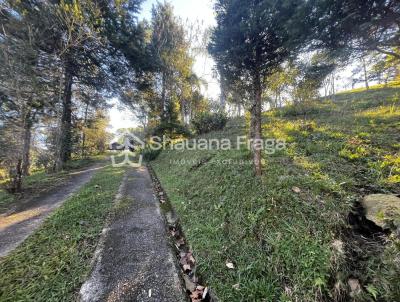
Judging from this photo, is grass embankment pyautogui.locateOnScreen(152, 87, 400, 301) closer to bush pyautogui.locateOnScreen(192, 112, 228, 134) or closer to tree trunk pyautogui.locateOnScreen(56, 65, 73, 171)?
bush pyautogui.locateOnScreen(192, 112, 228, 134)

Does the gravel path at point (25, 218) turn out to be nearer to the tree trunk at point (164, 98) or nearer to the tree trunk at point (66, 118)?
the tree trunk at point (66, 118)

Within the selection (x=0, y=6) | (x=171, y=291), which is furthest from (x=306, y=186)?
(x=0, y=6)

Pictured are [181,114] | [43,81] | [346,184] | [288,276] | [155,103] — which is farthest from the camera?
[181,114]

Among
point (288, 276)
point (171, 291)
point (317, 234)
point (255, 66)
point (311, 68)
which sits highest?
point (311, 68)

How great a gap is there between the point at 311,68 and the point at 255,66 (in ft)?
15.5

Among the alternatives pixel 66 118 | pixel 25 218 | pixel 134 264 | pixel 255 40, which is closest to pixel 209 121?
pixel 255 40

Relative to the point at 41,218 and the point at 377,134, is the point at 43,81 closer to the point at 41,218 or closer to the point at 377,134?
the point at 41,218

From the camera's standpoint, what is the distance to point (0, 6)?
6.40 metres

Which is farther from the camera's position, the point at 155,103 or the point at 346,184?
the point at 155,103

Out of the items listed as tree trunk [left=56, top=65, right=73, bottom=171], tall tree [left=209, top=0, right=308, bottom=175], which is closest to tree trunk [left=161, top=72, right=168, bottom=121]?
tree trunk [left=56, top=65, right=73, bottom=171]

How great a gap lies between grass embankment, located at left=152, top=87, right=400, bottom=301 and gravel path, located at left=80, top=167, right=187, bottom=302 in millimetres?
434

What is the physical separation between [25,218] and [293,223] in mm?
5285

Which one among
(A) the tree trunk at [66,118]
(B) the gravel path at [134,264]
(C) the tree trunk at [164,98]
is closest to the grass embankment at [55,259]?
(B) the gravel path at [134,264]

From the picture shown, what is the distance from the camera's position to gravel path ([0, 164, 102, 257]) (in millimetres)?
2925
